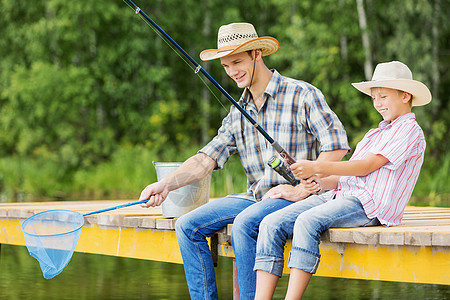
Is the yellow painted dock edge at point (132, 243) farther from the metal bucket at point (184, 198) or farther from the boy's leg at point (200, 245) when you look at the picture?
the boy's leg at point (200, 245)

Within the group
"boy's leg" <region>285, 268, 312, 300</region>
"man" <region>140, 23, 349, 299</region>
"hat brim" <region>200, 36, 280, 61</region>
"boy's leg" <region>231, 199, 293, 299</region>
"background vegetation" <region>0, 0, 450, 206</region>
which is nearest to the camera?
"boy's leg" <region>285, 268, 312, 300</region>

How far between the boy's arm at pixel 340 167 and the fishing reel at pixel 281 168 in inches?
3.6

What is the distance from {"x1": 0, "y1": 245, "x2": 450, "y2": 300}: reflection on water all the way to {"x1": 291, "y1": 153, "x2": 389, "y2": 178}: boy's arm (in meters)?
1.86

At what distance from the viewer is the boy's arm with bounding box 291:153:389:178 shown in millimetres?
2863

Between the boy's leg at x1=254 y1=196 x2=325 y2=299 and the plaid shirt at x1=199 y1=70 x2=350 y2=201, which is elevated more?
the plaid shirt at x1=199 y1=70 x2=350 y2=201

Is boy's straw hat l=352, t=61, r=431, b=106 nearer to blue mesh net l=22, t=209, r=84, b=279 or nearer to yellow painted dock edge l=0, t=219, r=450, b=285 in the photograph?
yellow painted dock edge l=0, t=219, r=450, b=285

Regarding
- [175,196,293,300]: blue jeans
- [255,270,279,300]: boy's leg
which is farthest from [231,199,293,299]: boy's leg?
[255,270,279,300]: boy's leg

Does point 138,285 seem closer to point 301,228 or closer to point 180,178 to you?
point 180,178

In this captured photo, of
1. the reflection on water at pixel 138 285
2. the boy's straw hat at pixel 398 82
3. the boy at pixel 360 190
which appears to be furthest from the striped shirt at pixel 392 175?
the reflection on water at pixel 138 285

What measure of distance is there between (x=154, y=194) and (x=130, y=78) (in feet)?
38.9

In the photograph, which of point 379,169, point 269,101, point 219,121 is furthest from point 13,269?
point 219,121

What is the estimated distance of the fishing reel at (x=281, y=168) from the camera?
116 inches

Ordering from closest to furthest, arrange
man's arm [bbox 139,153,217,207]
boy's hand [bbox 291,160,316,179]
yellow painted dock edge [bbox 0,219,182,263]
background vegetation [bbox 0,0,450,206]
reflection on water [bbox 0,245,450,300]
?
1. boy's hand [bbox 291,160,316,179]
2. man's arm [bbox 139,153,217,207]
3. yellow painted dock edge [bbox 0,219,182,263]
4. reflection on water [bbox 0,245,450,300]
5. background vegetation [bbox 0,0,450,206]

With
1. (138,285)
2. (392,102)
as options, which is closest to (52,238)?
(392,102)
